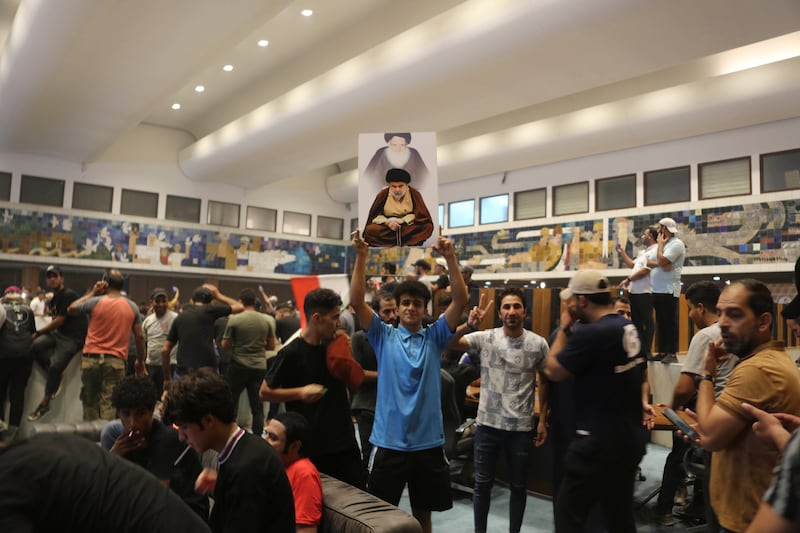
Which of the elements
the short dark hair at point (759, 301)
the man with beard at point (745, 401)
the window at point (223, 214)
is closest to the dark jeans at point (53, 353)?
the man with beard at point (745, 401)

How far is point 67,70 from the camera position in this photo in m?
9.93

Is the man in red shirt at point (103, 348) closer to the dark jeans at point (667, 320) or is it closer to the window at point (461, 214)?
the dark jeans at point (667, 320)

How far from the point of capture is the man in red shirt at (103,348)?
6.18 metres

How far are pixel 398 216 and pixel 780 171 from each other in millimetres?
9188

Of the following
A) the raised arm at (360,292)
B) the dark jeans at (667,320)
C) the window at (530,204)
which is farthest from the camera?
the window at (530,204)

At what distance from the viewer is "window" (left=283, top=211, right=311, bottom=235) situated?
18484mm

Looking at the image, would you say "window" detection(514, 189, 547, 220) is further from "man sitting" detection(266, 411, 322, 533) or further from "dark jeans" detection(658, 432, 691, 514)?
"man sitting" detection(266, 411, 322, 533)

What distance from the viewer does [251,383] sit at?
667 cm

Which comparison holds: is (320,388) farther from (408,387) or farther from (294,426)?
(408,387)

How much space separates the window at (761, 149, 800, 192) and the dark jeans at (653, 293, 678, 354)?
15.0 feet

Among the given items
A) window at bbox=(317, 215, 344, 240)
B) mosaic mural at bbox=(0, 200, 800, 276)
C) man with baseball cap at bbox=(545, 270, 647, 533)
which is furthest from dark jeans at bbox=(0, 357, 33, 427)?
window at bbox=(317, 215, 344, 240)

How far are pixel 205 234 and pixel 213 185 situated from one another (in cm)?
143

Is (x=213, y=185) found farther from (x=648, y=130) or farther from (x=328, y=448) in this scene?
(x=328, y=448)

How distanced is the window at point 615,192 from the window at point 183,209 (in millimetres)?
10706
